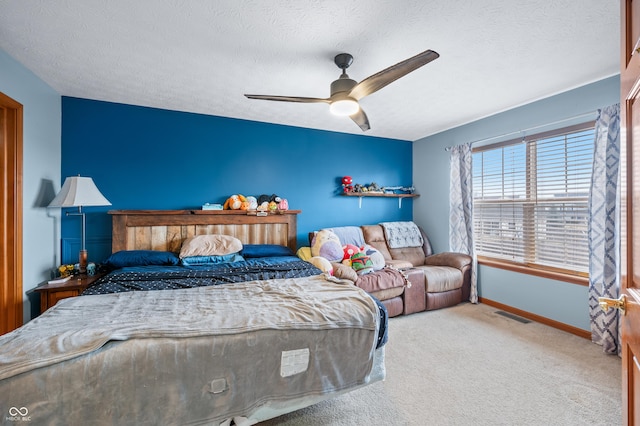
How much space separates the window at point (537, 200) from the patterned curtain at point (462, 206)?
18 centimetres

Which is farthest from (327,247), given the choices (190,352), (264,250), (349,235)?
(190,352)

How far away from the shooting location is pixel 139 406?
49.7 inches

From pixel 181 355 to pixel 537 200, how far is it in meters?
3.76

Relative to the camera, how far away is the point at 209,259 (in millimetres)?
2984

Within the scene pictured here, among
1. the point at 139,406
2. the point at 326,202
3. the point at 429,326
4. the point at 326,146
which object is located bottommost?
the point at 429,326

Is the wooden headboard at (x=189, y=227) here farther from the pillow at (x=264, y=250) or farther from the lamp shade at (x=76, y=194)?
the lamp shade at (x=76, y=194)

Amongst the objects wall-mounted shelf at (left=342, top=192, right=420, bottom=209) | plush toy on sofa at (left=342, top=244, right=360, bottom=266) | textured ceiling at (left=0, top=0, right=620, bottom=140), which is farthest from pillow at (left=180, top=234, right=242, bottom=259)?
wall-mounted shelf at (left=342, top=192, right=420, bottom=209)

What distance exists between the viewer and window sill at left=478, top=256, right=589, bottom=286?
2.83 m

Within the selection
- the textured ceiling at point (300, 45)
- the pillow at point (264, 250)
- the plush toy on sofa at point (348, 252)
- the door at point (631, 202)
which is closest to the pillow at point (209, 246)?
the pillow at point (264, 250)

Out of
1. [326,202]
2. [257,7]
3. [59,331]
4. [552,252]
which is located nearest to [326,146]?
[326,202]

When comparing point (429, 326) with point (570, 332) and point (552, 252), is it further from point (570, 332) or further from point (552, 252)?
point (552, 252)

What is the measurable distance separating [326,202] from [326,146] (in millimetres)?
841

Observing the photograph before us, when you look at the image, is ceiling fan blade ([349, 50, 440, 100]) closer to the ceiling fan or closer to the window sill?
the ceiling fan

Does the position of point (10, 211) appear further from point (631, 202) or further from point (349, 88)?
point (631, 202)
